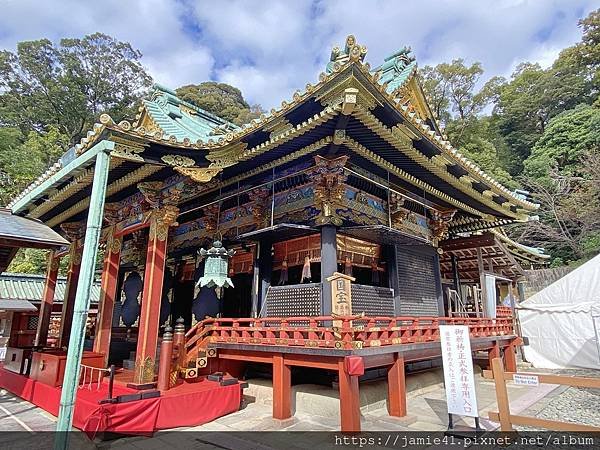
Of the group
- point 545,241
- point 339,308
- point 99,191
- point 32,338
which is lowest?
point 32,338

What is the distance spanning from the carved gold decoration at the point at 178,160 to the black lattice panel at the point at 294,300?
3805 millimetres

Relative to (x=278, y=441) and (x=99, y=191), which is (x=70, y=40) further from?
(x=278, y=441)

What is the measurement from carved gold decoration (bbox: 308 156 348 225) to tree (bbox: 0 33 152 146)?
38054mm

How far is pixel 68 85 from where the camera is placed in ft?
126

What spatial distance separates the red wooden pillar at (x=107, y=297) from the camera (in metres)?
9.51

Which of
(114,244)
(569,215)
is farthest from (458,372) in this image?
(569,215)

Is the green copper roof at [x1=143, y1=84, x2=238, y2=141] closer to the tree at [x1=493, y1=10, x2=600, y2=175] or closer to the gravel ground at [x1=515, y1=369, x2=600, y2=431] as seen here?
the gravel ground at [x1=515, y1=369, x2=600, y2=431]

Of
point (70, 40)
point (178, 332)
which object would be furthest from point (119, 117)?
point (178, 332)

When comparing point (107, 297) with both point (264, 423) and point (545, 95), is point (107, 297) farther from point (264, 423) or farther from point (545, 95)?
point (545, 95)

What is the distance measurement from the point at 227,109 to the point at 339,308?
4589cm

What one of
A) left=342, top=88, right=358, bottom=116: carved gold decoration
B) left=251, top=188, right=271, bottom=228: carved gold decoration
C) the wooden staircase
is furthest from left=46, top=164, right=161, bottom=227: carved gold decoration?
left=342, top=88, right=358, bottom=116: carved gold decoration

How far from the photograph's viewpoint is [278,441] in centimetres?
605

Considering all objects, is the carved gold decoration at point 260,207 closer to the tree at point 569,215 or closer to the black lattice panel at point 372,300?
the black lattice panel at point 372,300

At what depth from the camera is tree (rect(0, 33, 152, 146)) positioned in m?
36.7
